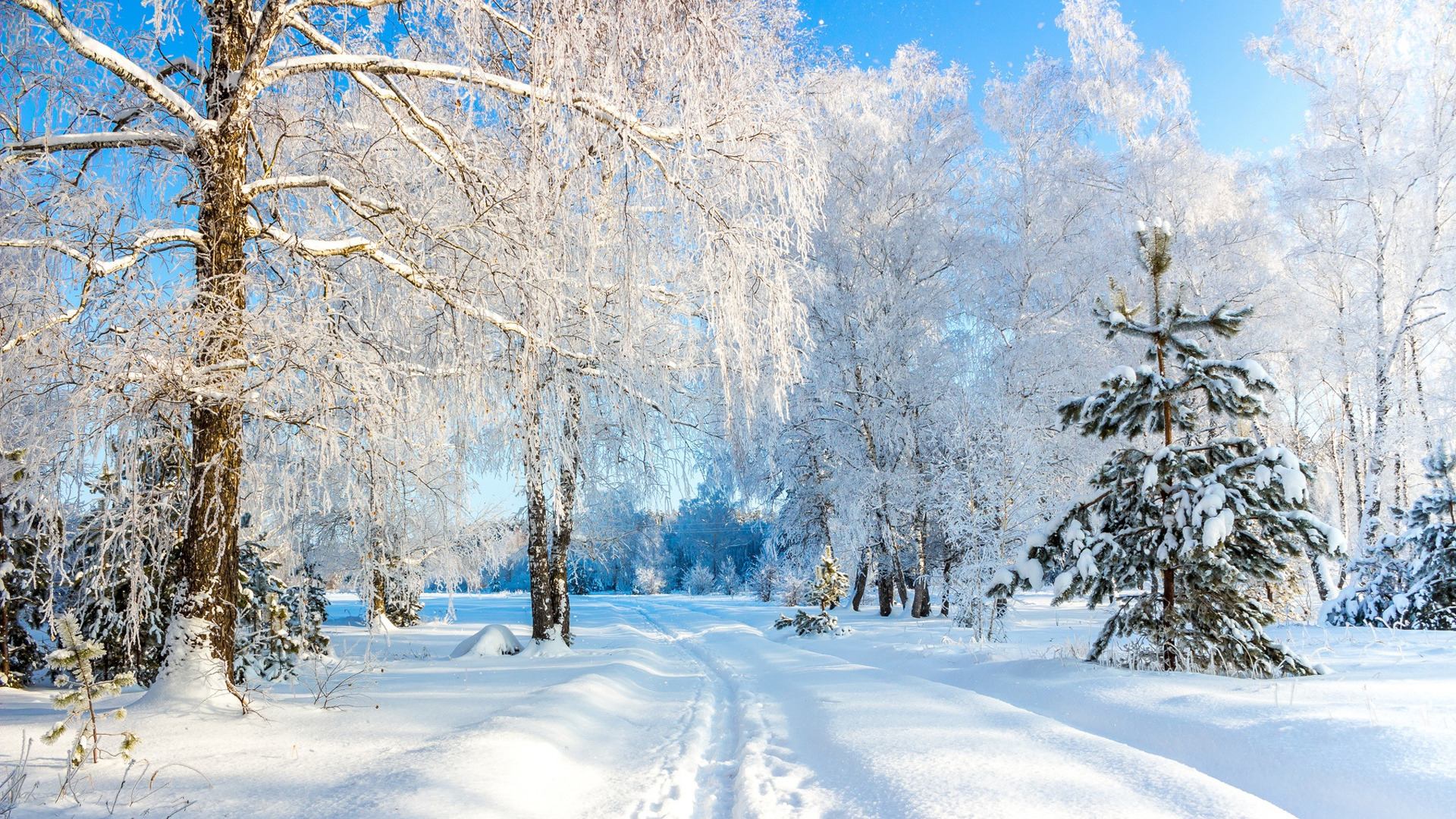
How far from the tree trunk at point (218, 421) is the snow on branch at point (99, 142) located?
0.51 feet

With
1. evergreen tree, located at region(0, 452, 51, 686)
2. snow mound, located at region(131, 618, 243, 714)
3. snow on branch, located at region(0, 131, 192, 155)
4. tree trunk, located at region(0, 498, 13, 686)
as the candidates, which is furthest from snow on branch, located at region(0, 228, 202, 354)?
tree trunk, located at region(0, 498, 13, 686)

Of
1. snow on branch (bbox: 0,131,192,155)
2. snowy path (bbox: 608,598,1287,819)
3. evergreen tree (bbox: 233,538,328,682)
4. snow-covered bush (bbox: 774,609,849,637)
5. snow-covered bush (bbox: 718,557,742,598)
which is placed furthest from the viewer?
snow-covered bush (bbox: 718,557,742,598)

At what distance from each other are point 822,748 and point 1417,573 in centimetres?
1157

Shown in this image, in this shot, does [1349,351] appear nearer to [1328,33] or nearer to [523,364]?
[1328,33]

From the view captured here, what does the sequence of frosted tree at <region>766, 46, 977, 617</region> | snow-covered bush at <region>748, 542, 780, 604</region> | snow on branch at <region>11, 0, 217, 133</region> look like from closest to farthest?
snow on branch at <region>11, 0, 217, 133</region> → frosted tree at <region>766, 46, 977, 617</region> → snow-covered bush at <region>748, 542, 780, 604</region>

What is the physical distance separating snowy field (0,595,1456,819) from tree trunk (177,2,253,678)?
66 cm

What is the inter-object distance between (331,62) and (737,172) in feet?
9.83

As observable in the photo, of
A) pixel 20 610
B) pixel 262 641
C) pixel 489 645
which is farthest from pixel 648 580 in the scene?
pixel 262 641

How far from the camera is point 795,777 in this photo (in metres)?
4.30

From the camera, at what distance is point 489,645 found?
1140 cm

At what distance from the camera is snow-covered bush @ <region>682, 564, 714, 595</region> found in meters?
60.4

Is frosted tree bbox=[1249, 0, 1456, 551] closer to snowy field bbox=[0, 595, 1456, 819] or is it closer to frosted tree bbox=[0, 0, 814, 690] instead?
snowy field bbox=[0, 595, 1456, 819]

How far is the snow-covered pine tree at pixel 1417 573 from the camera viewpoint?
10.4 metres

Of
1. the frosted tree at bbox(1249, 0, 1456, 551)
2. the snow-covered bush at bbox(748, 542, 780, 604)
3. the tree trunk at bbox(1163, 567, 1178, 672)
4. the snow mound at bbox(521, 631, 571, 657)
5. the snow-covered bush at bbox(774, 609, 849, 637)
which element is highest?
Answer: the frosted tree at bbox(1249, 0, 1456, 551)
